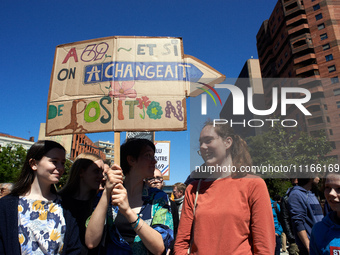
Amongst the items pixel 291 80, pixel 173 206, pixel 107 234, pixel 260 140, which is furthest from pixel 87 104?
pixel 291 80

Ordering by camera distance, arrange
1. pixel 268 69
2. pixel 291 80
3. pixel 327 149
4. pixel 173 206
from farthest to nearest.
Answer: pixel 268 69
pixel 291 80
pixel 327 149
pixel 173 206

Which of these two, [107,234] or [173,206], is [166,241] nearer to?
Answer: [107,234]

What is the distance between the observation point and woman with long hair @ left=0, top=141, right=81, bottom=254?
5.57 feet

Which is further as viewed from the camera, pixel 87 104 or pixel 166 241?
pixel 87 104

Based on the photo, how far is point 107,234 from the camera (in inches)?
74.3

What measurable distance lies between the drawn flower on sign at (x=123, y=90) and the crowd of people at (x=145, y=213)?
469mm

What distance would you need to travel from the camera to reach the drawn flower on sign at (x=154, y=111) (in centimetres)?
227

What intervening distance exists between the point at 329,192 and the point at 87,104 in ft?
7.68

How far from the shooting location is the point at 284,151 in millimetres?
23812

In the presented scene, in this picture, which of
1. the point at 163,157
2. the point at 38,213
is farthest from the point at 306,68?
the point at 38,213

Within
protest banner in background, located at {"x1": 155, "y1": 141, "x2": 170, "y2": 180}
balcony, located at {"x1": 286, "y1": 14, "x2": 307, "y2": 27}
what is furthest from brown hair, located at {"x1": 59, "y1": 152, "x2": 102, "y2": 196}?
balcony, located at {"x1": 286, "y1": 14, "x2": 307, "y2": 27}

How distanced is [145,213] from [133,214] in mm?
257

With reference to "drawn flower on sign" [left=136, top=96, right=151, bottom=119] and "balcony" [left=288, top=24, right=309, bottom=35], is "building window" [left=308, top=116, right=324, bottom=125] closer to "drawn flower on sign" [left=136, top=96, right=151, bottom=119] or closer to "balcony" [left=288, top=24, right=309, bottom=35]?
"balcony" [left=288, top=24, right=309, bottom=35]

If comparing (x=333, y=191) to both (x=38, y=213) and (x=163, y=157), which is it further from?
(x=163, y=157)
